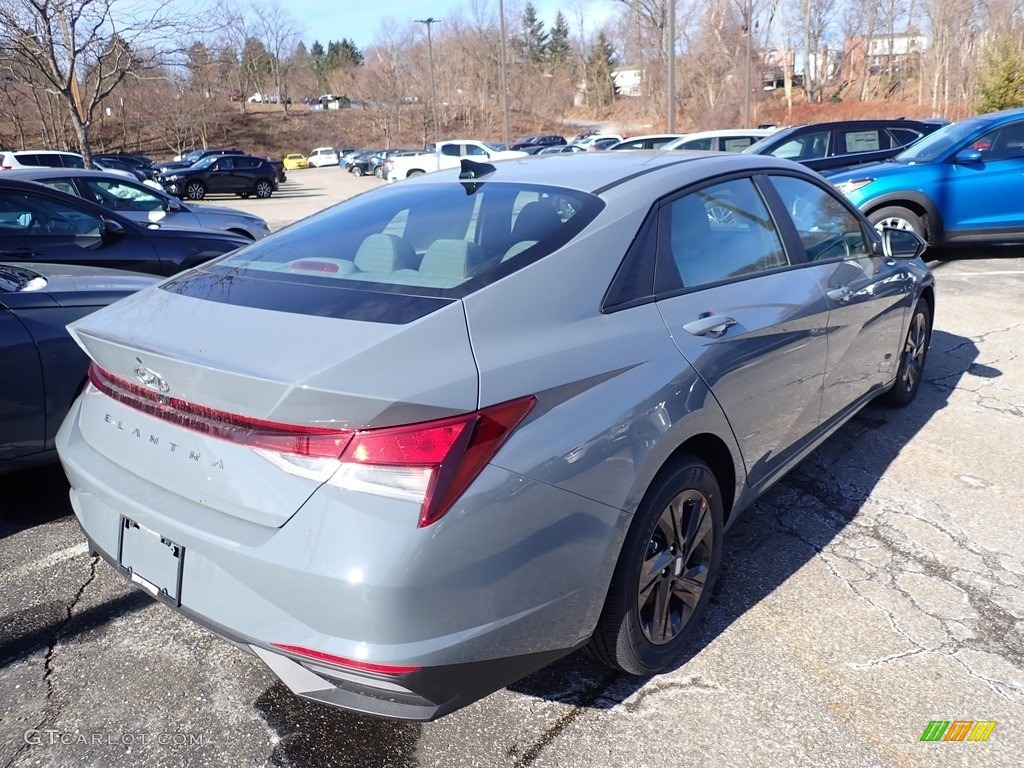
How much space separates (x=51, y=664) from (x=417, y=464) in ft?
5.60

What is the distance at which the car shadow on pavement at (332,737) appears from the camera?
2.23m

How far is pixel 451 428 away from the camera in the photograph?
185 cm

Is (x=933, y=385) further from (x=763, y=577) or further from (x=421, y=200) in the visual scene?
(x=421, y=200)

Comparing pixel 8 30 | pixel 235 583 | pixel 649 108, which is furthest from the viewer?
pixel 649 108

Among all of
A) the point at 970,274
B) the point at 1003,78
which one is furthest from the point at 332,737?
the point at 1003,78

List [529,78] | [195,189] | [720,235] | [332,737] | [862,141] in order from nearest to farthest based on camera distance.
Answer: [332,737] < [720,235] < [862,141] < [195,189] < [529,78]

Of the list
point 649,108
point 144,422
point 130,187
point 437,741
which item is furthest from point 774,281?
point 649,108

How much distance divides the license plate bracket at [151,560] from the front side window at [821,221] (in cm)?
269

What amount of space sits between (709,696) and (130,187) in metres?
9.58

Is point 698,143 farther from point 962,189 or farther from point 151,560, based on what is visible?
point 151,560

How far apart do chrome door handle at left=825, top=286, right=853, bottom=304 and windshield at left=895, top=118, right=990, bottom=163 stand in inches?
257

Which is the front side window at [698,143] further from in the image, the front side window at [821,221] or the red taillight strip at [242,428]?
the red taillight strip at [242,428]

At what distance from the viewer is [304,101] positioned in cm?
9969

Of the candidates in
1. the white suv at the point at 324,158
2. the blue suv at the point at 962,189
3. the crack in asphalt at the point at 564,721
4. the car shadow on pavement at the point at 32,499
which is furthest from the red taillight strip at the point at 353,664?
the white suv at the point at 324,158
